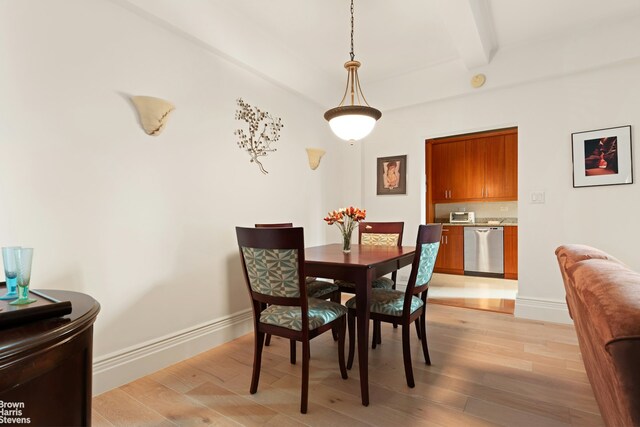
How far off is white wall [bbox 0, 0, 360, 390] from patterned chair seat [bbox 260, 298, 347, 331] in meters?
0.88

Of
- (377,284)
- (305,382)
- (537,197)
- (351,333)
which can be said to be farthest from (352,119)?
(537,197)

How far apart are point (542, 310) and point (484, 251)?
2164 mm

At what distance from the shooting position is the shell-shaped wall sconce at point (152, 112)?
81.1 inches

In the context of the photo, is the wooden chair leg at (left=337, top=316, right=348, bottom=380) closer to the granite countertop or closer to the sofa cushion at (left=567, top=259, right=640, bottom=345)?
the sofa cushion at (left=567, top=259, right=640, bottom=345)

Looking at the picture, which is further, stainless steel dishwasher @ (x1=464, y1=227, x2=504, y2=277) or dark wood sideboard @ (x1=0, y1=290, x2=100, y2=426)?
stainless steel dishwasher @ (x1=464, y1=227, x2=504, y2=277)

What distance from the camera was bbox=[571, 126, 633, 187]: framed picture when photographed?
282 centimetres

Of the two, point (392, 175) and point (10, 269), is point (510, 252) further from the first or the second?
point (10, 269)

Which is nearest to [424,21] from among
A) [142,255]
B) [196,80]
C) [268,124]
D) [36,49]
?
[268,124]

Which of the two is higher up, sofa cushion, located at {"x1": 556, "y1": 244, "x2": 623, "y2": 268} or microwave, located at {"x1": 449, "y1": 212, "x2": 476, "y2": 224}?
microwave, located at {"x1": 449, "y1": 212, "x2": 476, "y2": 224}

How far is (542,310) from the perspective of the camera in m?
3.12

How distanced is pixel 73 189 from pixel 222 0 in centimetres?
177

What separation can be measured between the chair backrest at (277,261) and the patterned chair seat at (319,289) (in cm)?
70

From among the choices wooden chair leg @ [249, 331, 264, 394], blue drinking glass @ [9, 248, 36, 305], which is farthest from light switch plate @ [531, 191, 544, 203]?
blue drinking glass @ [9, 248, 36, 305]

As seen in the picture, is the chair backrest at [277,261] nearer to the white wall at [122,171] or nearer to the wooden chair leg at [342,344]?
the wooden chair leg at [342,344]
